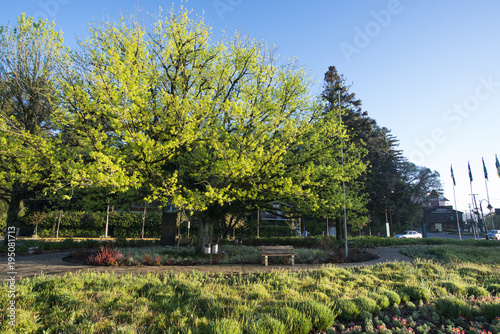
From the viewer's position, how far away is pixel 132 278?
652 cm

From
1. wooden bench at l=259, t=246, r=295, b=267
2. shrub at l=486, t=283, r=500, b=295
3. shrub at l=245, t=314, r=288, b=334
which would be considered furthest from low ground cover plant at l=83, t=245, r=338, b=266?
shrub at l=245, t=314, r=288, b=334

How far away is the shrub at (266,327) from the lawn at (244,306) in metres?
0.01

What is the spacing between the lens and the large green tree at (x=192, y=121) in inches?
314

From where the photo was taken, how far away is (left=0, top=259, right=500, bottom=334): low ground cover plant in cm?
422

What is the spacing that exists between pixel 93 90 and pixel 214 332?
7.63 m

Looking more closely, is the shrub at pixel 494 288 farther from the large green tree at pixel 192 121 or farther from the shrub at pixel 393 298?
the large green tree at pixel 192 121

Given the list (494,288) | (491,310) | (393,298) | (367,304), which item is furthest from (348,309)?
(494,288)

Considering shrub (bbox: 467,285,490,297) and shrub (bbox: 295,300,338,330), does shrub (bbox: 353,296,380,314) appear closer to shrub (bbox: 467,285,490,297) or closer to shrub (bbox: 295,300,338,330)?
shrub (bbox: 295,300,338,330)

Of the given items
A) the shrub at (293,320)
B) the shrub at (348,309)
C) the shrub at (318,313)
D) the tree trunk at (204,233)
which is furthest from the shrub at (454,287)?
the tree trunk at (204,233)

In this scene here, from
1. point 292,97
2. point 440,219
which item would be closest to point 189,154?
point 292,97

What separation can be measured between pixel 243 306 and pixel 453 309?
12.7ft

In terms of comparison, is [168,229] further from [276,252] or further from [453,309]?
[453,309]

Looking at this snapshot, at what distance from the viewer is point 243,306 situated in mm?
4809

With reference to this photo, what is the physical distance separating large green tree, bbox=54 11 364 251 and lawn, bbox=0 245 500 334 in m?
2.83
